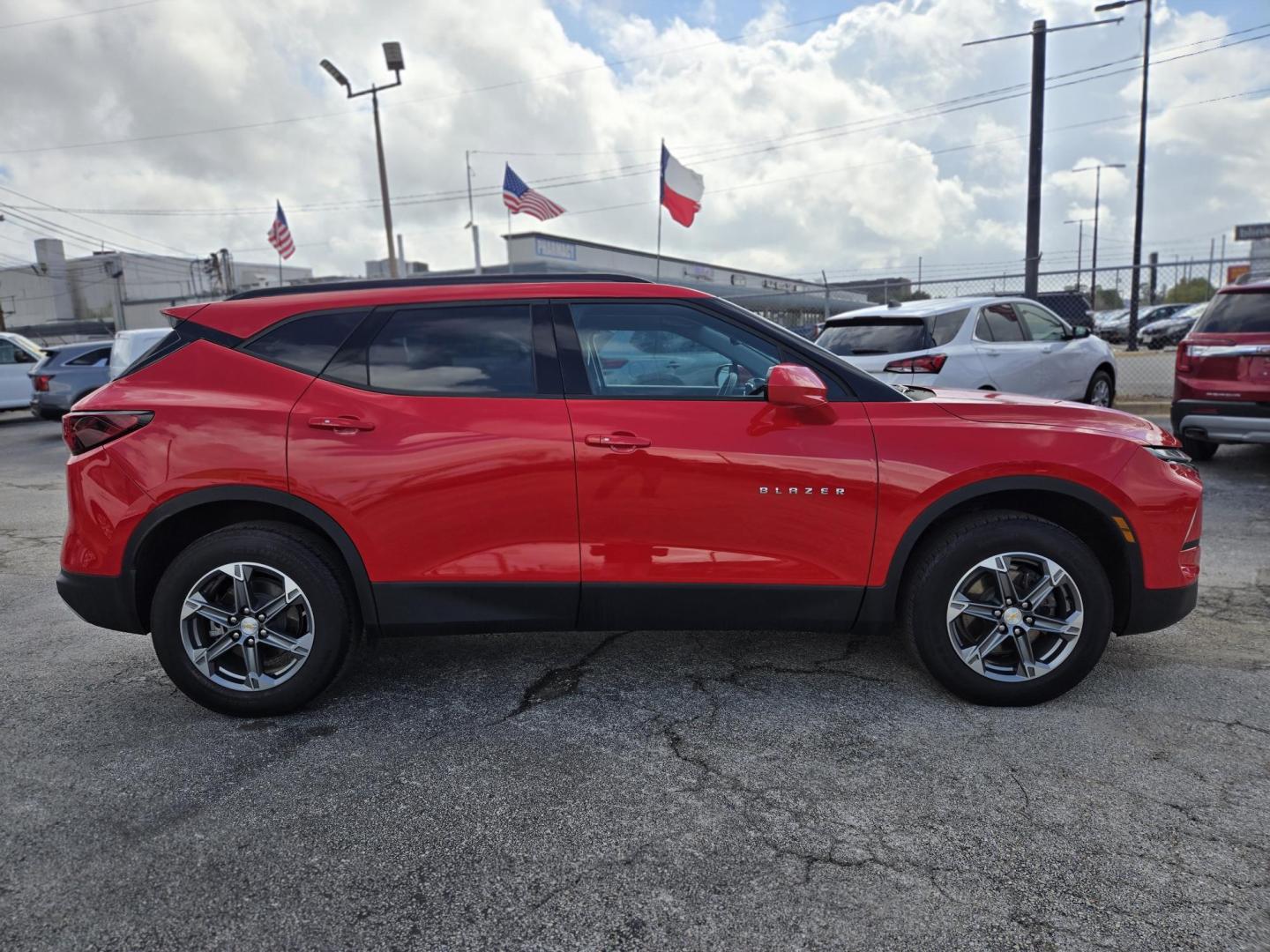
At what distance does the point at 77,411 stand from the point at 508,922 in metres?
2.63

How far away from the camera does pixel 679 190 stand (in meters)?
18.0

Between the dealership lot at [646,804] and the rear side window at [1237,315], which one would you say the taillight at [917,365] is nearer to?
the rear side window at [1237,315]

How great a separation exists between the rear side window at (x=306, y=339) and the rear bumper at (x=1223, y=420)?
728cm

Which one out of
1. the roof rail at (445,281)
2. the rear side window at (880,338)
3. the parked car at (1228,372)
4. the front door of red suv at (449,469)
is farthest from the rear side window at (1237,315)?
the front door of red suv at (449,469)

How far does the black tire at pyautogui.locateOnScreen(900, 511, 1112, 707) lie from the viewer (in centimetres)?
337

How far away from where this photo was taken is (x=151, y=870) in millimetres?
2521

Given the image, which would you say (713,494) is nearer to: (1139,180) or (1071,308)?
(1071,308)

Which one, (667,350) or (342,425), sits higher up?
(667,350)

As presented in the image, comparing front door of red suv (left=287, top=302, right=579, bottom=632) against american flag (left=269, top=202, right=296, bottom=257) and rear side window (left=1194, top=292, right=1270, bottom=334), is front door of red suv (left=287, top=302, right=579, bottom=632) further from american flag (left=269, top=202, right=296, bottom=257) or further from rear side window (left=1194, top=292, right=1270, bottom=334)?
american flag (left=269, top=202, right=296, bottom=257)

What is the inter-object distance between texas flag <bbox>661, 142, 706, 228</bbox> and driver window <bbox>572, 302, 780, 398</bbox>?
1499cm

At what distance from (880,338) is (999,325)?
155 centimetres

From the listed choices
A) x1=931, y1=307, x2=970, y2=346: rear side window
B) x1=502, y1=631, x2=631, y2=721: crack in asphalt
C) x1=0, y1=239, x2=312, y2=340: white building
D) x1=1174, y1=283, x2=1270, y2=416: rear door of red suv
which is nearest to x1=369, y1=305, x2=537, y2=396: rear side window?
x1=502, y1=631, x2=631, y2=721: crack in asphalt

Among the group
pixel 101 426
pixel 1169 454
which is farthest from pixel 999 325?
pixel 101 426

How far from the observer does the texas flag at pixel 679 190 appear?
1762 centimetres
